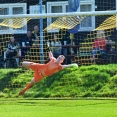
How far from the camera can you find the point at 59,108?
42.7 feet

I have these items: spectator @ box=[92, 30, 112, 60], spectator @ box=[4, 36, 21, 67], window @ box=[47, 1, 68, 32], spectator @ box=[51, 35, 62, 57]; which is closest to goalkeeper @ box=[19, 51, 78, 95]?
spectator @ box=[92, 30, 112, 60]

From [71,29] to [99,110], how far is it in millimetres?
8030

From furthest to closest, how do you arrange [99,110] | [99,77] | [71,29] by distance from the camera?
[71,29], [99,77], [99,110]

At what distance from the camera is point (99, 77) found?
56.9 feet

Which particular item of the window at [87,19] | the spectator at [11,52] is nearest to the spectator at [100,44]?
the spectator at [11,52]

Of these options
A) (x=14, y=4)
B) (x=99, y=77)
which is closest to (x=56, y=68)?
(x=99, y=77)

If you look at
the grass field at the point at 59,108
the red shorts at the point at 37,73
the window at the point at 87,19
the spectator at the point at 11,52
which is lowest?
the grass field at the point at 59,108

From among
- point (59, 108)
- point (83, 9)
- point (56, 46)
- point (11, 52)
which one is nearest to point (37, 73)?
point (59, 108)

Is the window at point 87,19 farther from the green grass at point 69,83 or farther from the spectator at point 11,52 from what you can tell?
the green grass at point 69,83

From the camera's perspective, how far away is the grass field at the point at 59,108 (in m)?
11.8

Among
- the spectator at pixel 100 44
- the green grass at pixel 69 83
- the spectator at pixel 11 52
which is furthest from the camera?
the spectator at pixel 11 52

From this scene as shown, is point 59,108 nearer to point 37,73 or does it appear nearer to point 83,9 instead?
point 37,73

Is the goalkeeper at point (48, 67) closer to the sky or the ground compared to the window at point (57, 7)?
closer to the ground

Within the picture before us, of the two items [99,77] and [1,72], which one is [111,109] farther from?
[1,72]
